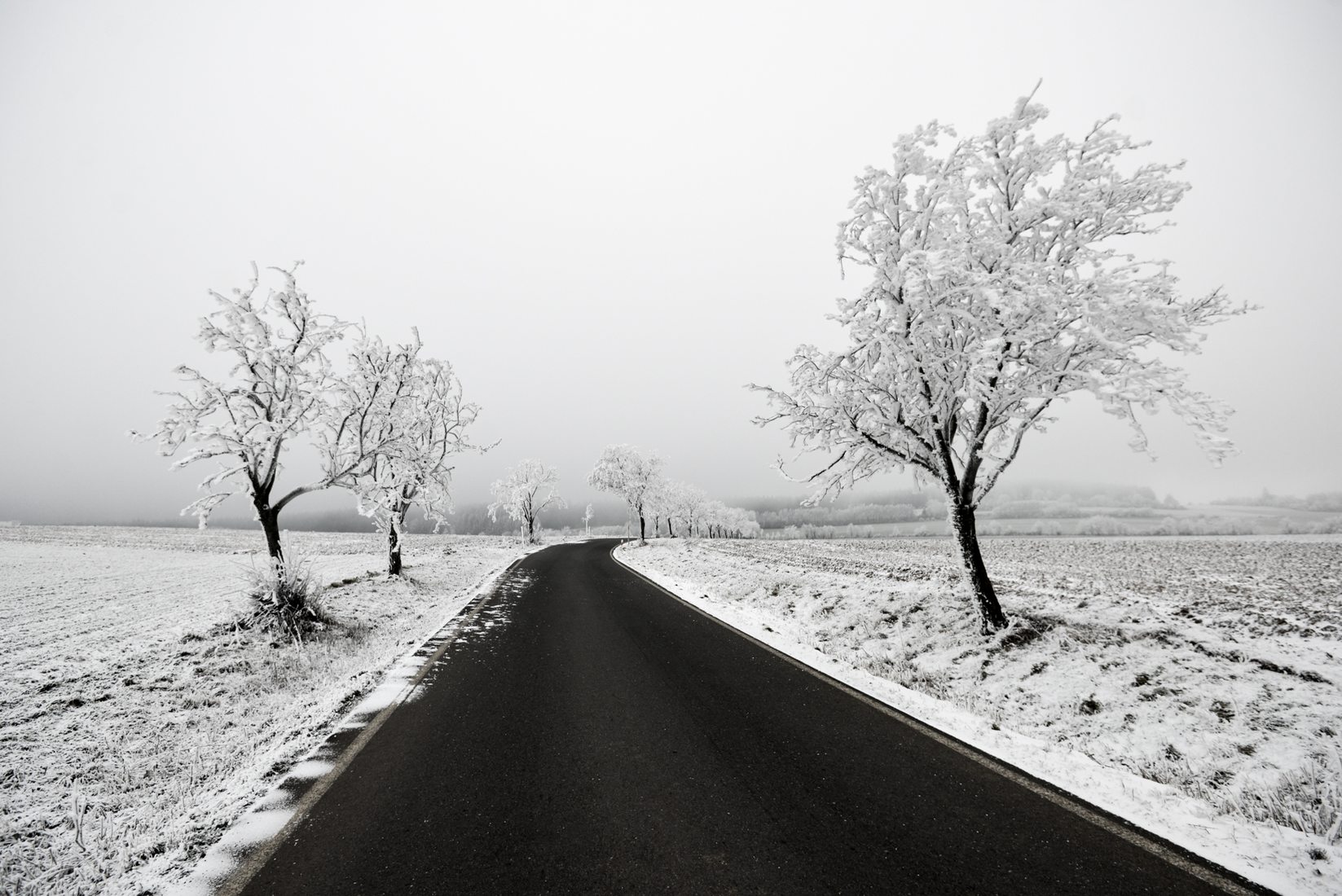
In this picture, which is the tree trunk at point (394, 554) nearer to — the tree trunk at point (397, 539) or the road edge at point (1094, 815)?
the tree trunk at point (397, 539)

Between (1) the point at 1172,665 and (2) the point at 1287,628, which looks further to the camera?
(2) the point at 1287,628

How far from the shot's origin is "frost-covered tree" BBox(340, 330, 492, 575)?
1420 centimetres

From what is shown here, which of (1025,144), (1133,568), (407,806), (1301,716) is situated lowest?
(1133,568)

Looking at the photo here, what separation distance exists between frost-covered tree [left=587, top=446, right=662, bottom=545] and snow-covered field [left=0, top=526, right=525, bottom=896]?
3078cm

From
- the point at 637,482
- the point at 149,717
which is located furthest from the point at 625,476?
the point at 149,717

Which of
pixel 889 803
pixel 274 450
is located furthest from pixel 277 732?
pixel 274 450

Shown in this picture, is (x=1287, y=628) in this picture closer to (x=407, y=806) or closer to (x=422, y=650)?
(x=407, y=806)

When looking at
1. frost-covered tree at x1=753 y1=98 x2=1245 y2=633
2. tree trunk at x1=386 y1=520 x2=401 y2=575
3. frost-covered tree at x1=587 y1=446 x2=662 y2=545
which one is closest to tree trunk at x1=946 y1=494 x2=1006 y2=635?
frost-covered tree at x1=753 y1=98 x2=1245 y2=633

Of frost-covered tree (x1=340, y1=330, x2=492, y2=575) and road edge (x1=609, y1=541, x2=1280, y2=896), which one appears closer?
road edge (x1=609, y1=541, x2=1280, y2=896)

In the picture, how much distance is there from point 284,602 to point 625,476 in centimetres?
3588

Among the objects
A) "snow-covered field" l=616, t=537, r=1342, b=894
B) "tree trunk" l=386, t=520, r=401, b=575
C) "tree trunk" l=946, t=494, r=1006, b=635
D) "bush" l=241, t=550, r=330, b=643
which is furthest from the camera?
"tree trunk" l=386, t=520, r=401, b=575

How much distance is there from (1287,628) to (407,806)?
12.8 metres

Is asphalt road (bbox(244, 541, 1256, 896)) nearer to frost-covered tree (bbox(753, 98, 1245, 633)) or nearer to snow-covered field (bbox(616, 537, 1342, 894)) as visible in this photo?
snow-covered field (bbox(616, 537, 1342, 894))

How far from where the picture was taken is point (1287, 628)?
8023 millimetres
